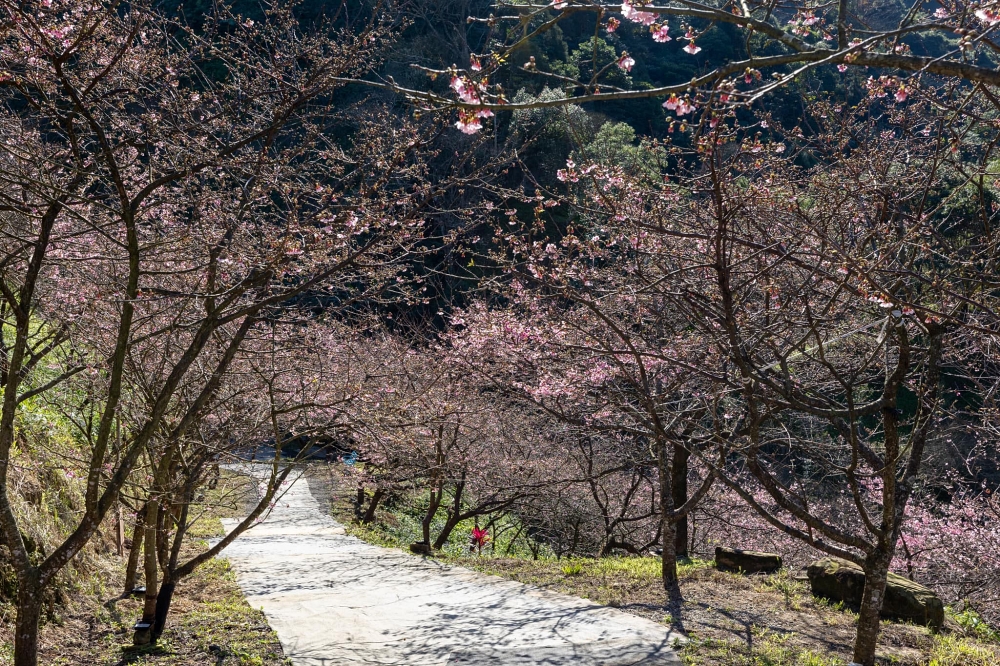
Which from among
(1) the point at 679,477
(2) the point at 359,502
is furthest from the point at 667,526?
(2) the point at 359,502

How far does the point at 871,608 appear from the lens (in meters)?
4.70

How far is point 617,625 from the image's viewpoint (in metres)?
6.14

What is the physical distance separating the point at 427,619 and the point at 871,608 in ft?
12.0

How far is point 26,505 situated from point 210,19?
4.36 meters

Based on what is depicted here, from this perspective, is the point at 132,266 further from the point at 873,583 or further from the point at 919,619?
the point at 919,619

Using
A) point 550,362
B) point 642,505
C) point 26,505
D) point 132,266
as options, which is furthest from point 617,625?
point 642,505

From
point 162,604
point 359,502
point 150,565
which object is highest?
point 150,565

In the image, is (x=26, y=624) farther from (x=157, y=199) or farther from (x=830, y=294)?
(x=830, y=294)

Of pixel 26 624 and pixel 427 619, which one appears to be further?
pixel 427 619

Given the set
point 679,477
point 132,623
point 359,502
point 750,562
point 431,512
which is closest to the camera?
point 132,623

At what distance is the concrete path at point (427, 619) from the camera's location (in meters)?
5.62

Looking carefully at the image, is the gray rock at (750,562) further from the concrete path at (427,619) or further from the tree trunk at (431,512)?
the tree trunk at (431,512)

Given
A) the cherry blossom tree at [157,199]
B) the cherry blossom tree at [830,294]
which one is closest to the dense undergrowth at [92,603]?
the cherry blossom tree at [157,199]

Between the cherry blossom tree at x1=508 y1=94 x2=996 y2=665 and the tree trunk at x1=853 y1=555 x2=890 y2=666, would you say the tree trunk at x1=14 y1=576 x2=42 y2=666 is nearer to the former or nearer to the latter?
the cherry blossom tree at x1=508 y1=94 x2=996 y2=665
